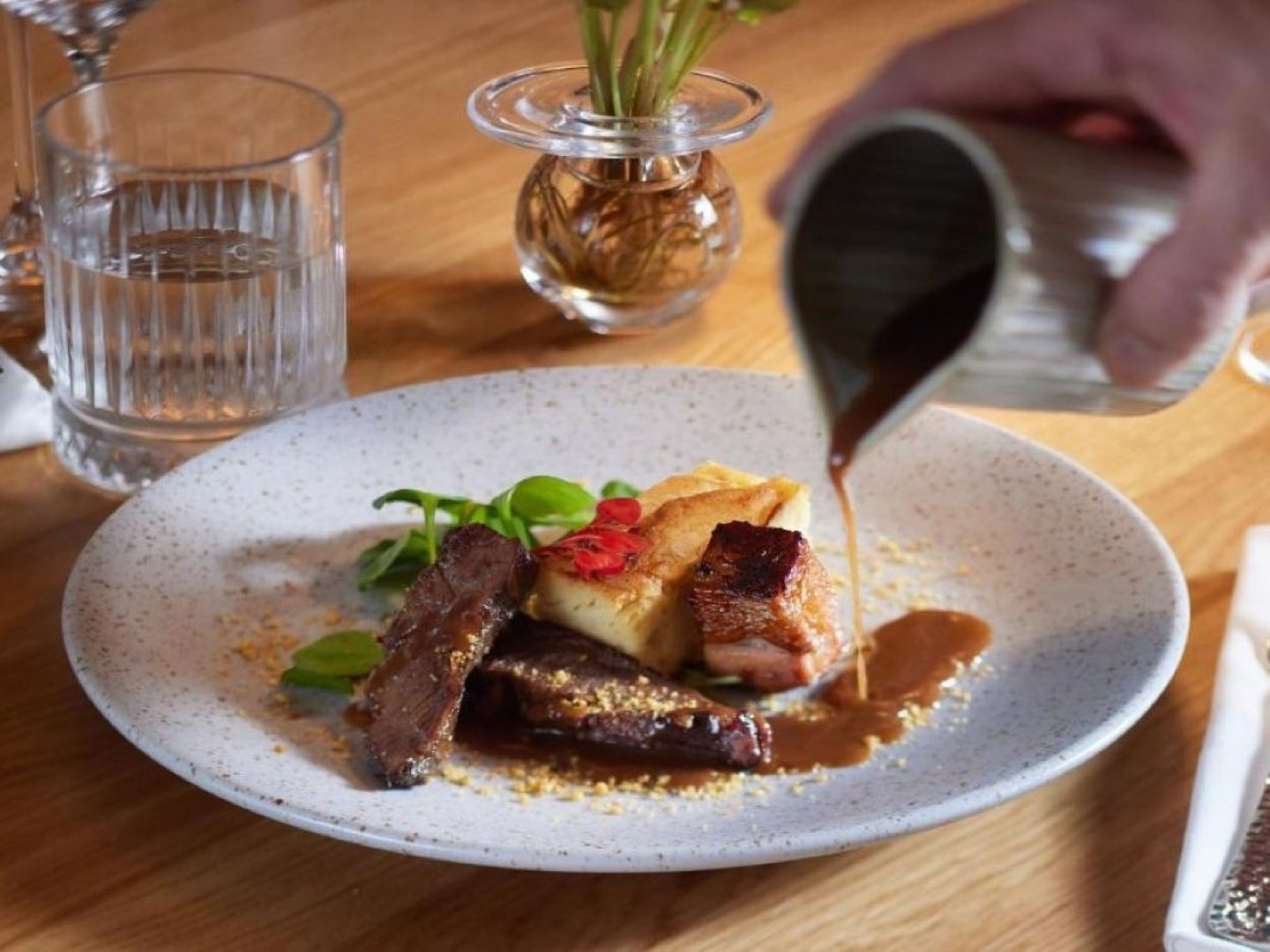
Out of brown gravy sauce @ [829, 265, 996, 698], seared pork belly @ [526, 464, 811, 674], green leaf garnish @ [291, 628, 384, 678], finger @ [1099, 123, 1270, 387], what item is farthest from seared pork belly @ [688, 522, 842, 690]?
finger @ [1099, 123, 1270, 387]

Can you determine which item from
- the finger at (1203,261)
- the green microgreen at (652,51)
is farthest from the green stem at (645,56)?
the finger at (1203,261)

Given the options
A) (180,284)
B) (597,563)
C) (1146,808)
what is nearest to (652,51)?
(180,284)

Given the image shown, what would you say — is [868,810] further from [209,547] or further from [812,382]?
[209,547]

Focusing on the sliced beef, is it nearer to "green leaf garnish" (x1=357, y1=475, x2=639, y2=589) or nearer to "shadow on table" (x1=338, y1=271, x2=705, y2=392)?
"green leaf garnish" (x1=357, y1=475, x2=639, y2=589)

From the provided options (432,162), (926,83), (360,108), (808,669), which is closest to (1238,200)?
(926,83)

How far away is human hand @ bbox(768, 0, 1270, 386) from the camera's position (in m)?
0.94

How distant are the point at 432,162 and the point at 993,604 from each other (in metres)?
1.05

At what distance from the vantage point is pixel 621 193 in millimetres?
1989

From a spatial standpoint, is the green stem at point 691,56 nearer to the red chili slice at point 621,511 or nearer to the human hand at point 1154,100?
the red chili slice at point 621,511

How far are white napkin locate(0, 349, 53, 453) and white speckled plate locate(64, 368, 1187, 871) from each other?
0.77 feet

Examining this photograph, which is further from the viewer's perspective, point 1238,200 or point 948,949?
point 948,949

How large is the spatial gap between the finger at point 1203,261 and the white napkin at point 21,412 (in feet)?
3.93

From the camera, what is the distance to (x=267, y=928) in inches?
51.4

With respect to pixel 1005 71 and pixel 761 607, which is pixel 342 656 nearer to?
pixel 761 607
